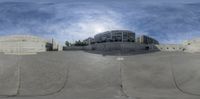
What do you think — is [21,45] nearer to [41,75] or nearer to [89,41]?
[89,41]

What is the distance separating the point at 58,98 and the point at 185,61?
14.1 meters

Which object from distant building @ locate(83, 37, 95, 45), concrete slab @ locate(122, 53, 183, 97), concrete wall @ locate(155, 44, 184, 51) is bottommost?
concrete slab @ locate(122, 53, 183, 97)

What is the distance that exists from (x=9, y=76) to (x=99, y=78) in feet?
23.8

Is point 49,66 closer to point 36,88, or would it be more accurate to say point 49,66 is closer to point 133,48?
point 36,88

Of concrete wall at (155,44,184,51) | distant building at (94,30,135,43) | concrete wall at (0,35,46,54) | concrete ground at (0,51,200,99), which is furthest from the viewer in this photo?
concrete wall at (155,44,184,51)

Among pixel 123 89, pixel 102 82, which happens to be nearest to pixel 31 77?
pixel 102 82

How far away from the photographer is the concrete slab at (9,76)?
2068cm

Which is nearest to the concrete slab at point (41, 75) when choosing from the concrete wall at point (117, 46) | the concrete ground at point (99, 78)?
the concrete ground at point (99, 78)

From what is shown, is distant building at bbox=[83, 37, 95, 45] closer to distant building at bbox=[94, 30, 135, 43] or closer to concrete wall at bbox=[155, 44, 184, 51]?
distant building at bbox=[94, 30, 135, 43]

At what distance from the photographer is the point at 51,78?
915 inches

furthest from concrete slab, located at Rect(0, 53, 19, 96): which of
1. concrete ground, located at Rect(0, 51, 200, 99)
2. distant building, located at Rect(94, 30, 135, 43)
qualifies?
distant building, located at Rect(94, 30, 135, 43)

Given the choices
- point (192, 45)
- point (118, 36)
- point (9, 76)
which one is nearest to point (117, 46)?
point (118, 36)

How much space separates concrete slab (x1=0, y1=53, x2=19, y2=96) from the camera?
20.7 m

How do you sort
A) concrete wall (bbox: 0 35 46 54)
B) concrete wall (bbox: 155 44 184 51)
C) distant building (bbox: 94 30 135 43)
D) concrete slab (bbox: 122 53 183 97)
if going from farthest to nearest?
concrete wall (bbox: 155 44 184 51) < distant building (bbox: 94 30 135 43) < concrete wall (bbox: 0 35 46 54) < concrete slab (bbox: 122 53 183 97)
